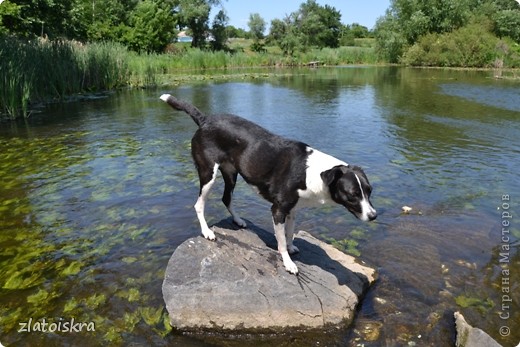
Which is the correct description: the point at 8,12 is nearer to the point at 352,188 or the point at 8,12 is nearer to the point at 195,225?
the point at 195,225

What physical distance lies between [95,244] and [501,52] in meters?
52.9

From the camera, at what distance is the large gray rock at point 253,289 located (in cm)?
454

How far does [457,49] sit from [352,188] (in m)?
53.8

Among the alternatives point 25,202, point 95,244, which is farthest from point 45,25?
point 95,244

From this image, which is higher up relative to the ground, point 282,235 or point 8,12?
point 8,12

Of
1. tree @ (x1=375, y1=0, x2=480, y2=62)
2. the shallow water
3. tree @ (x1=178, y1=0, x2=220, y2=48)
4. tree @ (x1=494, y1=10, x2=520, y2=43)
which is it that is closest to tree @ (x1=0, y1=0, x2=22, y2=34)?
the shallow water

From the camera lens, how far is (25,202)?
315 inches

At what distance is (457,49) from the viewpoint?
5009cm

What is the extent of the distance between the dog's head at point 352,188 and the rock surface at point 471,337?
1543mm

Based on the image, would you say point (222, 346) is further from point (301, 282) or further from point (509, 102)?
point (509, 102)

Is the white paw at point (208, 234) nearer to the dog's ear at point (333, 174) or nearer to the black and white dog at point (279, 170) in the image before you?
the black and white dog at point (279, 170)

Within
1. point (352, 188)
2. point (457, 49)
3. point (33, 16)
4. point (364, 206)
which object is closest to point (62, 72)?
point (33, 16)

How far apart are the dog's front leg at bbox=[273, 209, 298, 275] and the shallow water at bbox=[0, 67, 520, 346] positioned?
0.86m

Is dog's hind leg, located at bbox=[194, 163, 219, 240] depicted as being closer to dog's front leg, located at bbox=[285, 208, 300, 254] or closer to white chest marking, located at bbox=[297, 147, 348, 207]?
dog's front leg, located at bbox=[285, 208, 300, 254]
